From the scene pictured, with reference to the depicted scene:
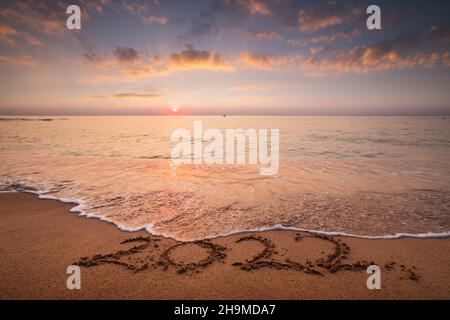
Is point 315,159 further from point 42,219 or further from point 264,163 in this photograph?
point 42,219

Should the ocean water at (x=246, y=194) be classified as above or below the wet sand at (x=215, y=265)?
above

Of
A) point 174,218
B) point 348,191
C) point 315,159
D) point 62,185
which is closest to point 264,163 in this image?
point 315,159

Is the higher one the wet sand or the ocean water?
the ocean water

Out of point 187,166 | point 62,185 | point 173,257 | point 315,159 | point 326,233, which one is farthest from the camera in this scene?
point 315,159

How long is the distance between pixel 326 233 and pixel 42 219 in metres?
6.62

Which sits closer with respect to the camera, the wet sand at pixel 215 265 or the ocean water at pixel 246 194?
the wet sand at pixel 215 265

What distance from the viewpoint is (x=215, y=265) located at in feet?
13.6

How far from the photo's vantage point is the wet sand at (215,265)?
354 centimetres

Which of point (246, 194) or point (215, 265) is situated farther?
point (246, 194)

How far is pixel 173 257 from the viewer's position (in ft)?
14.2

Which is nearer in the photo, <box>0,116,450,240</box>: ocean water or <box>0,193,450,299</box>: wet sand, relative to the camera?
<box>0,193,450,299</box>: wet sand

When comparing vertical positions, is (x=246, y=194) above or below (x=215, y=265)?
above

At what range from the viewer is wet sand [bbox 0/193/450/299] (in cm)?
354
